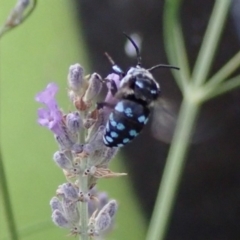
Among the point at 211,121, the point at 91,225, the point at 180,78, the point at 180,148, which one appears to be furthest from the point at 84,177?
the point at 211,121

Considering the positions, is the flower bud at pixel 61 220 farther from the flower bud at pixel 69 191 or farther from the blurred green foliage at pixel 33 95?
the blurred green foliage at pixel 33 95

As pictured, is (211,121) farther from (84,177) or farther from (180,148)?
(84,177)

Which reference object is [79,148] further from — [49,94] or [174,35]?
[174,35]

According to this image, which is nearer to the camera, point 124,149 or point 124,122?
point 124,122

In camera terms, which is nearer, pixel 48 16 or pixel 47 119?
pixel 47 119

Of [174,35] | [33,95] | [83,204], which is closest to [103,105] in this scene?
[83,204]

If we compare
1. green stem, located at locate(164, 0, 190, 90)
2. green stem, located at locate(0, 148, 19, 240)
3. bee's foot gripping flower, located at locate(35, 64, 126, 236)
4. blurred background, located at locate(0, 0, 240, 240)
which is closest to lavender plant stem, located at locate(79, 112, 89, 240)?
bee's foot gripping flower, located at locate(35, 64, 126, 236)
